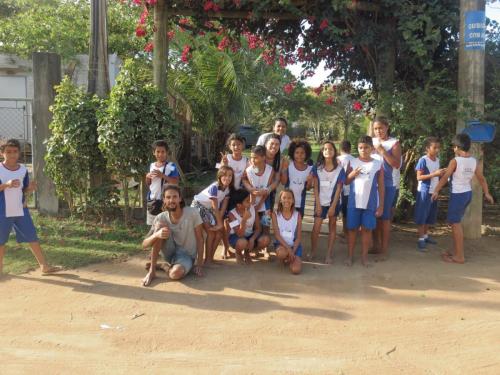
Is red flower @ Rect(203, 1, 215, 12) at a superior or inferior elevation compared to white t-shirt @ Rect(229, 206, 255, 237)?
superior

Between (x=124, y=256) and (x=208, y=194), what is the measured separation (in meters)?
1.30

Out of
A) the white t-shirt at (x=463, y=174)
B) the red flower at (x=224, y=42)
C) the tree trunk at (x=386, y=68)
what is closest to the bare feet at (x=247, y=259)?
the white t-shirt at (x=463, y=174)

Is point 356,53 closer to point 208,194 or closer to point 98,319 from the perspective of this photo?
point 208,194

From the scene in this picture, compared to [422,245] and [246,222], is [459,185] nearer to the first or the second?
[422,245]

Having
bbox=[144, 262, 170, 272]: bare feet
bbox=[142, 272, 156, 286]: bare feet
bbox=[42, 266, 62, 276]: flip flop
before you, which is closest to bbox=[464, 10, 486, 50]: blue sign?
bbox=[144, 262, 170, 272]: bare feet

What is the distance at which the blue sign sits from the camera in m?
5.97

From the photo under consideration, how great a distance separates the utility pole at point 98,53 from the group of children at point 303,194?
2253 millimetres

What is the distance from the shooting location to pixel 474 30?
6051 mm

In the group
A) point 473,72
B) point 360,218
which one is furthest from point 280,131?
point 473,72

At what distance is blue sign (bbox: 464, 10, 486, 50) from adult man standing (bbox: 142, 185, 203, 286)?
4271 mm

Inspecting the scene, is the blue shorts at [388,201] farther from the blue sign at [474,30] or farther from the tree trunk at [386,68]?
the blue sign at [474,30]

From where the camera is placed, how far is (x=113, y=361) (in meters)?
3.10

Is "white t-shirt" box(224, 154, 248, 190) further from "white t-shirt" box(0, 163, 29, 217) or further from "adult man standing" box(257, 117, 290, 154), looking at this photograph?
"white t-shirt" box(0, 163, 29, 217)

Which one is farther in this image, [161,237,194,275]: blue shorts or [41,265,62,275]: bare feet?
[41,265,62,275]: bare feet
